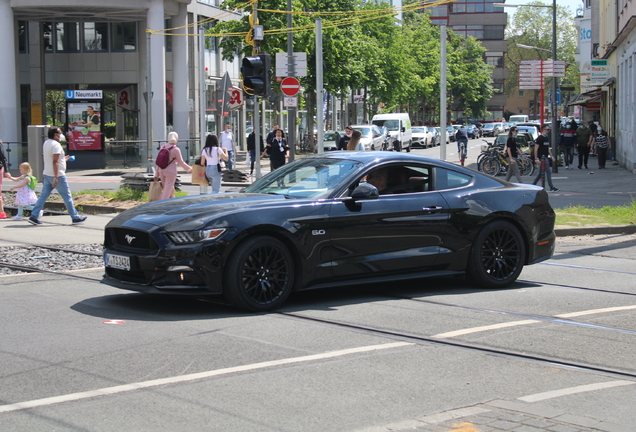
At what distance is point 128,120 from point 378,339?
141ft

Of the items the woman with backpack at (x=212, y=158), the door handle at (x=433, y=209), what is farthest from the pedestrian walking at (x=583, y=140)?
the door handle at (x=433, y=209)

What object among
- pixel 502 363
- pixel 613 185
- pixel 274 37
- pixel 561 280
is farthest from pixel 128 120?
pixel 502 363

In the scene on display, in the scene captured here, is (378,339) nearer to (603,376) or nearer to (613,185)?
(603,376)

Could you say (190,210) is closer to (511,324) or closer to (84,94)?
(511,324)

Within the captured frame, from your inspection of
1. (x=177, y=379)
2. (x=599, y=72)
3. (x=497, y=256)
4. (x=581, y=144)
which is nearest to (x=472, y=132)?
(x=599, y=72)

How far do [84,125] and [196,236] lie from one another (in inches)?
1138

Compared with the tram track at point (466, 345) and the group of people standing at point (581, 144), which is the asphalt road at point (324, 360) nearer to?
the tram track at point (466, 345)

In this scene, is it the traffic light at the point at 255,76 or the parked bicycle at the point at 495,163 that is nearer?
the traffic light at the point at 255,76

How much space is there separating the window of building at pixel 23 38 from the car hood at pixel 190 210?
4121 centimetres

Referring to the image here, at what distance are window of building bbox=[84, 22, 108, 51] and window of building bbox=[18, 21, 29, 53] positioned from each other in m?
3.39

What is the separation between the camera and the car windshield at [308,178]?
26.7 ft

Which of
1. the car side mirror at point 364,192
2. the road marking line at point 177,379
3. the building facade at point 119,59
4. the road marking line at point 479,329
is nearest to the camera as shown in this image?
the road marking line at point 177,379

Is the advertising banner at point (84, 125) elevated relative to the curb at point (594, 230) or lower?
elevated

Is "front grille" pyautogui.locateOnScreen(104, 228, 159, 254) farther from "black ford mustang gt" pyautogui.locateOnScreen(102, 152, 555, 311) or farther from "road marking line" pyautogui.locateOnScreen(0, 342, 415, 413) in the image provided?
"road marking line" pyautogui.locateOnScreen(0, 342, 415, 413)
